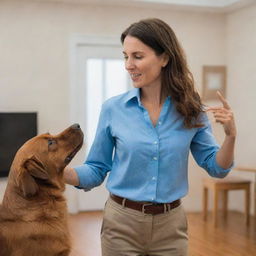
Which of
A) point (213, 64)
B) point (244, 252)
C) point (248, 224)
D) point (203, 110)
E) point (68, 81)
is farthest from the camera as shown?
point (213, 64)

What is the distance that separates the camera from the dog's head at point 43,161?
1788 mm

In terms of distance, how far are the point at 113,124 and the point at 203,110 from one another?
0.38 m

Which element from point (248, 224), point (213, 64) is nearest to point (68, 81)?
point (213, 64)

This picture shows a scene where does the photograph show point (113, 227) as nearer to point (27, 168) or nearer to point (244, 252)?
point (27, 168)

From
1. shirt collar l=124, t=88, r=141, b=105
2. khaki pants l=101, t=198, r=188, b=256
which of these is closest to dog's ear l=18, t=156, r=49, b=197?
khaki pants l=101, t=198, r=188, b=256

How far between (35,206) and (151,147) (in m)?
0.55

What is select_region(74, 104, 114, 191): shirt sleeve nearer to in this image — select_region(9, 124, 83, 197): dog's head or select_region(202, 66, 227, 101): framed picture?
select_region(9, 124, 83, 197): dog's head

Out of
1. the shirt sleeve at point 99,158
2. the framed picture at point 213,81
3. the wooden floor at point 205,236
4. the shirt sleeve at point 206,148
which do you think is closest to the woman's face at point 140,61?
the shirt sleeve at point 99,158

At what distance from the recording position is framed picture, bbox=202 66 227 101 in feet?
20.1

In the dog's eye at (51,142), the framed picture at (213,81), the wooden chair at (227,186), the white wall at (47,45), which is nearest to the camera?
the dog's eye at (51,142)

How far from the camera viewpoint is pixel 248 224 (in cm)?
528

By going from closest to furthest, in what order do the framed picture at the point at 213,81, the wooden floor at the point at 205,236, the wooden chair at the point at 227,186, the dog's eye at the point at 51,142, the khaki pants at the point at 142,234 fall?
the khaki pants at the point at 142,234 < the dog's eye at the point at 51,142 < the wooden floor at the point at 205,236 < the wooden chair at the point at 227,186 < the framed picture at the point at 213,81

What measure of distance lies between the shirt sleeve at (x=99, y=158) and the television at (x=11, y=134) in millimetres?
3675

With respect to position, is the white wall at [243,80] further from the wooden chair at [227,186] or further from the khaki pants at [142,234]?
the khaki pants at [142,234]
